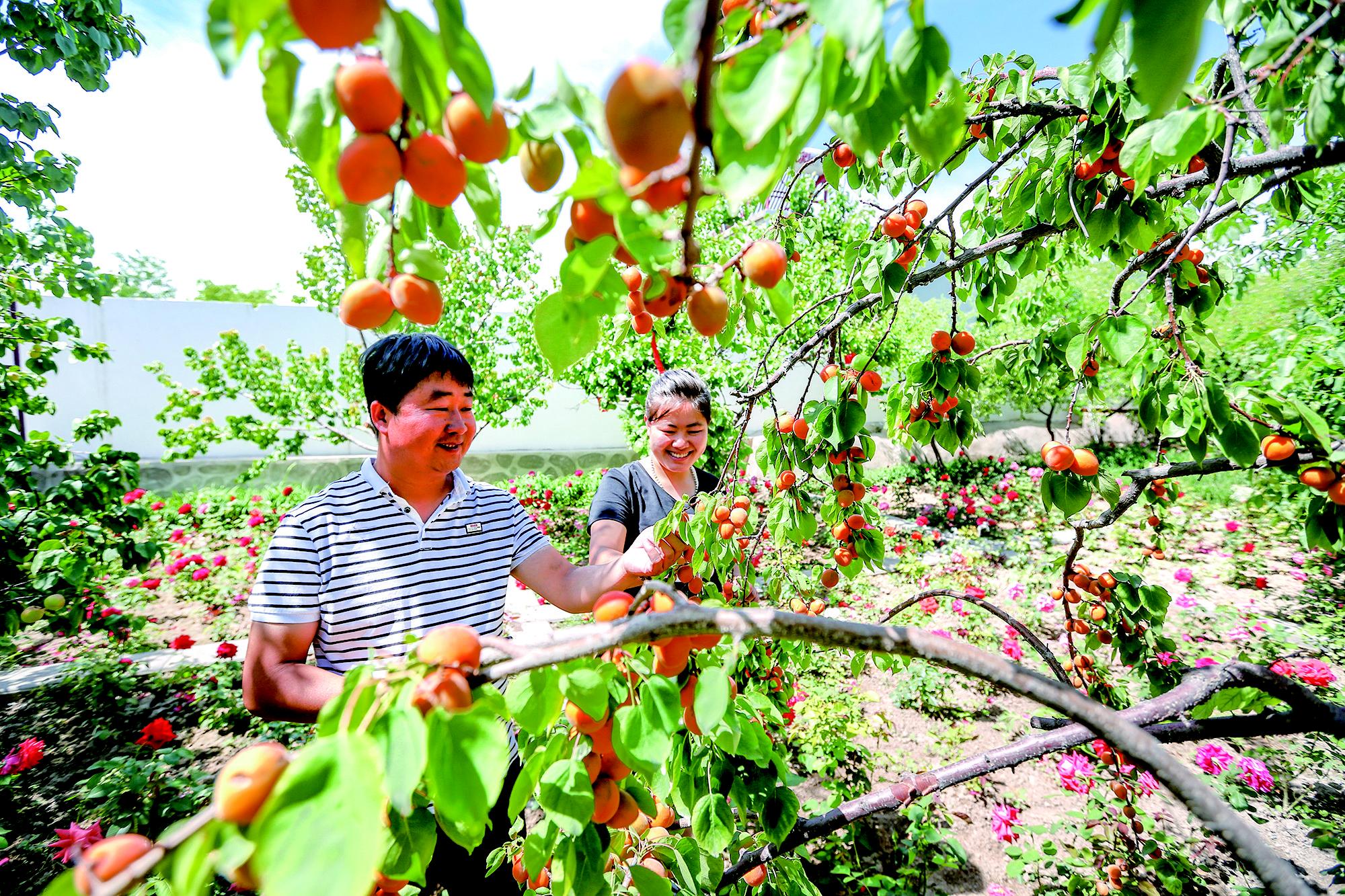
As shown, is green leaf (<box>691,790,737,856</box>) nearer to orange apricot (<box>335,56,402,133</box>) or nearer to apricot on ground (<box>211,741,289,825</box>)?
apricot on ground (<box>211,741,289,825</box>)

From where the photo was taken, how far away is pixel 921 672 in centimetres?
311

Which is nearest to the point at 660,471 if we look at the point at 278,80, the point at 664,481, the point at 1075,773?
the point at 664,481

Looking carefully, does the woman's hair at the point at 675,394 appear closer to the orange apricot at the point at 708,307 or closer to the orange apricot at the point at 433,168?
the orange apricot at the point at 708,307

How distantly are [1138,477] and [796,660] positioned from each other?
0.89 meters

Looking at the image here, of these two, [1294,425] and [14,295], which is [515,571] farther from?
[14,295]

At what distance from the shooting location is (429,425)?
1427 millimetres

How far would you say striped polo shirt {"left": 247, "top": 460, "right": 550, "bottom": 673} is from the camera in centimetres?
128

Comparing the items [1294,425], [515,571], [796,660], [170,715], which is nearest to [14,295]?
[170,715]

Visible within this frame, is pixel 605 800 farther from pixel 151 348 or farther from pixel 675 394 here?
pixel 151 348

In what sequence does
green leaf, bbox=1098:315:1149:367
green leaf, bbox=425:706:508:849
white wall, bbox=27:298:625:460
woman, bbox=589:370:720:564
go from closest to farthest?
green leaf, bbox=425:706:508:849 → green leaf, bbox=1098:315:1149:367 → woman, bbox=589:370:720:564 → white wall, bbox=27:298:625:460

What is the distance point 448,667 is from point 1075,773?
269 cm

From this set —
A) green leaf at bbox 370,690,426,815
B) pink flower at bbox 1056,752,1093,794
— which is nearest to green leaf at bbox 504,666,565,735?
green leaf at bbox 370,690,426,815

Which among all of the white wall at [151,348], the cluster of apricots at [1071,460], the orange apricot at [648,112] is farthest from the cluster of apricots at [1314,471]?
the white wall at [151,348]

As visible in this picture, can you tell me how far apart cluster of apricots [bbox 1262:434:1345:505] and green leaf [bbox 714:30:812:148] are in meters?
1.14
